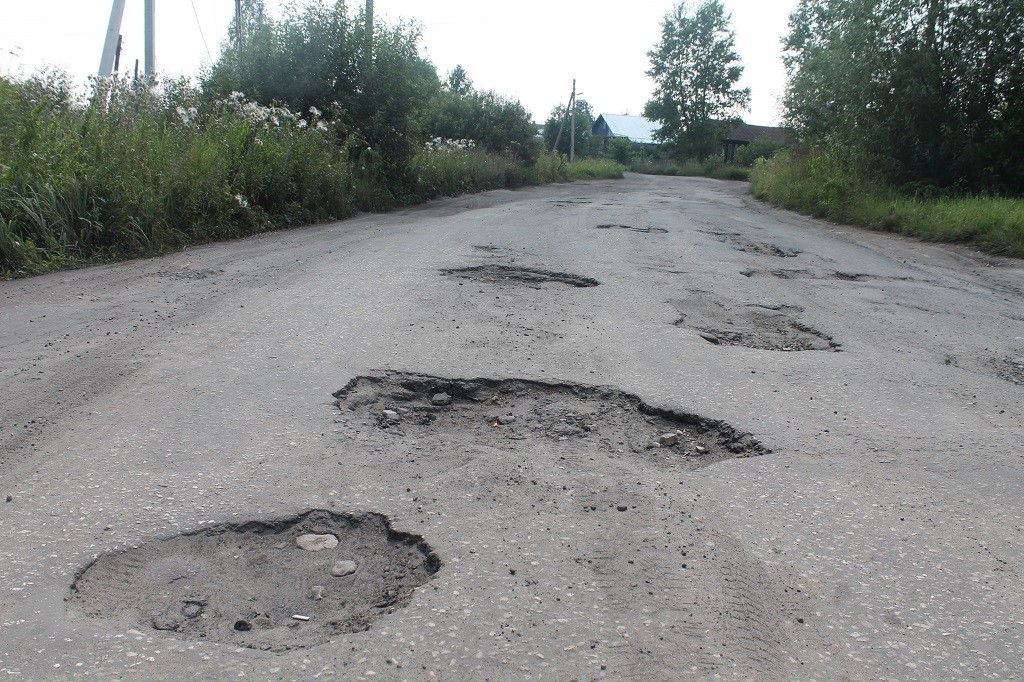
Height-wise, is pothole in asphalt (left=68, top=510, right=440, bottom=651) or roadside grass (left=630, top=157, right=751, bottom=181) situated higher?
pothole in asphalt (left=68, top=510, right=440, bottom=651)

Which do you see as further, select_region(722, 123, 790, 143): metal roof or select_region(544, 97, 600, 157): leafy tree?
select_region(722, 123, 790, 143): metal roof

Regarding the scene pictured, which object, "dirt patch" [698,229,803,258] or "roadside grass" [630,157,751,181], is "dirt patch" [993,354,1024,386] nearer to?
"dirt patch" [698,229,803,258]

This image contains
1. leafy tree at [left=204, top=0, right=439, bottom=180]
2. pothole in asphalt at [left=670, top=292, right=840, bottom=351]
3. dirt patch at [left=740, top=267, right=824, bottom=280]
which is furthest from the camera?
leafy tree at [left=204, top=0, right=439, bottom=180]

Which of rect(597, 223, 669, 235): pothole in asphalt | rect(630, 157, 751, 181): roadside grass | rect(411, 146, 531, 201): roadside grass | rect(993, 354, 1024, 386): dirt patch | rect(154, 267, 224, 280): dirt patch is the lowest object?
rect(630, 157, 751, 181): roadside grass

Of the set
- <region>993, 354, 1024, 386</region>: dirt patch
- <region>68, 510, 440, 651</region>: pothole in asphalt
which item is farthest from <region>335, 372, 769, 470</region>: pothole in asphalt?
<region>993, 354, 1024, 386</region>: dirt patch

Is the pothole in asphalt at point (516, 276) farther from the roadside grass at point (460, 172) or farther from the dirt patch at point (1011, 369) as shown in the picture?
the roadside grass at point (460, 172)

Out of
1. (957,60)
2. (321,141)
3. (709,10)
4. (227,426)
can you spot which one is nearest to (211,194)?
(321,141)

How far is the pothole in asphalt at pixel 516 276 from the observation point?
666 cm

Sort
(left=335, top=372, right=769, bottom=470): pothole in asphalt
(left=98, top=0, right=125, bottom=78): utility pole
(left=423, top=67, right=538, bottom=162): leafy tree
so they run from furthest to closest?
(left=423, top=67, right=538, bottom=162): leafy tree → (left=98, top=0, right=125, bottom=78): utility pole → (left=335, top=372, right=769, bottom=470): pothole in asphalt

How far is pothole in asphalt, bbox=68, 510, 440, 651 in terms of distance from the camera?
2043 millimetres

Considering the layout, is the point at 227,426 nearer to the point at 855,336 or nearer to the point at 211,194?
the point at 855,336

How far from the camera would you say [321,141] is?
13211 millimetres

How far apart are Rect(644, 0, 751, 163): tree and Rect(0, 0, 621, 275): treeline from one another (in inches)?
1793

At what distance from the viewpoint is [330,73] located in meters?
15.4
